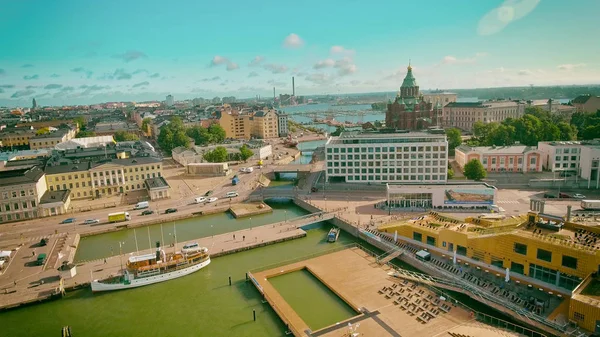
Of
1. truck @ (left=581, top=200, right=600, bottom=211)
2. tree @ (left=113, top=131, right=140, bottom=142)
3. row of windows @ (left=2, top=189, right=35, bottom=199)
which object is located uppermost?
tree @ (left=113, top=131, right=140, bottom=142)

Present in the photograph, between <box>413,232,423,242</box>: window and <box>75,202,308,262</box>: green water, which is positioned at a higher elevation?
<box>413,232,423,242</box>: window

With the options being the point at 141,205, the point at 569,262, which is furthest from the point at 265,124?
the point at 569,262

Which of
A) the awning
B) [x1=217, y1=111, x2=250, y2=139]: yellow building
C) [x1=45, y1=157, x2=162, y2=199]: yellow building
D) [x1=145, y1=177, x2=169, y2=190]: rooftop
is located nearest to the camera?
the awning

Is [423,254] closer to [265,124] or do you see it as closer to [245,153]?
[245,153]

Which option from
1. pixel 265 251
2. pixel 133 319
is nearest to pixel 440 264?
pixel 265 251

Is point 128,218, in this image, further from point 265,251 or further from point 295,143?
point 295,143

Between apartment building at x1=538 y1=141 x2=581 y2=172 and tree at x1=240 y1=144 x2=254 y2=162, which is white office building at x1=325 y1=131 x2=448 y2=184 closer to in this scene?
apartment building at x1=538 y1=141 x2=581 y2=172

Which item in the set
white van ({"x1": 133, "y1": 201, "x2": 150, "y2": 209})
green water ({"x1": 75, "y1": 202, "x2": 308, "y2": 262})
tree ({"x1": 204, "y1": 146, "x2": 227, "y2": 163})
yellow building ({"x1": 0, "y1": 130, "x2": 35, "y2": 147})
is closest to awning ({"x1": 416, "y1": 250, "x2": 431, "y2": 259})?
green water ({"x1": 75, "y1": 202, "x2": 308, "y2": 262})
